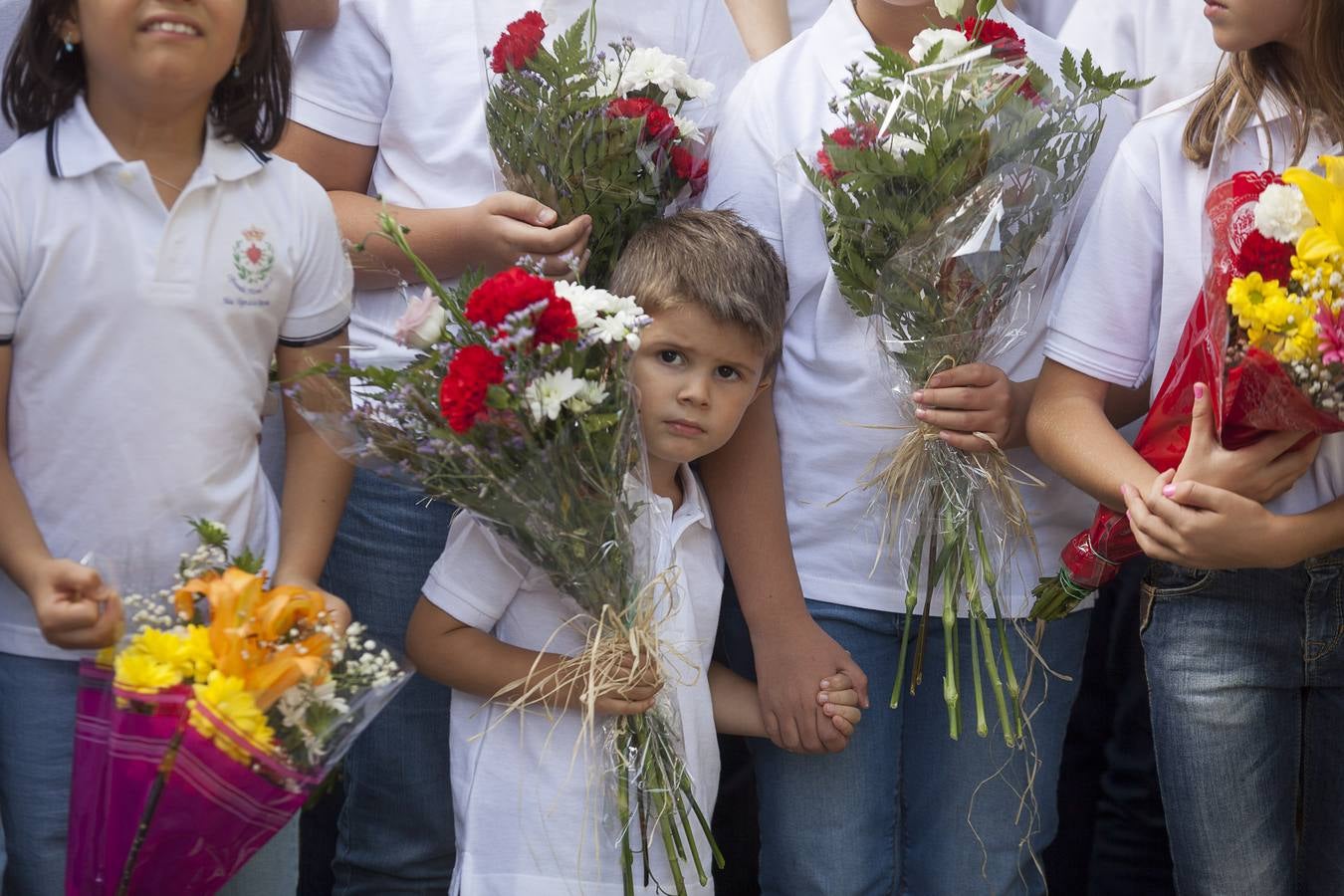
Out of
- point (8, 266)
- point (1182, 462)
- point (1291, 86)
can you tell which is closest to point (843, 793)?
point (1182, 462)

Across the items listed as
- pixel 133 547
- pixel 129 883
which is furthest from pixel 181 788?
pixel 133 547

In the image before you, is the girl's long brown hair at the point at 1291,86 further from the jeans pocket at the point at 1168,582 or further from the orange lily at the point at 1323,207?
the jeans pocket at the point at 1168,582

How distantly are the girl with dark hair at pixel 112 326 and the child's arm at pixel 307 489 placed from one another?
0.03 meters

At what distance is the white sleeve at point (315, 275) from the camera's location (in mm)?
2246

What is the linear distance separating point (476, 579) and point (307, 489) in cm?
30

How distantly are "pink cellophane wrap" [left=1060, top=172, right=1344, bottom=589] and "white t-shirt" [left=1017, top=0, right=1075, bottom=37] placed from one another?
1.25m

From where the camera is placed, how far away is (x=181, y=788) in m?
1.78

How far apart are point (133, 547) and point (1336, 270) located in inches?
65.7

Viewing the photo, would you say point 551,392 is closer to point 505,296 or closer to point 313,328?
point 505,296

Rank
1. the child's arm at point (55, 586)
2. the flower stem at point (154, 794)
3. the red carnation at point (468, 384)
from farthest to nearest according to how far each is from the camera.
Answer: the red carnation at point (468, 384), the child's arm at point (55, 586), the flower stem at point (154, 794)

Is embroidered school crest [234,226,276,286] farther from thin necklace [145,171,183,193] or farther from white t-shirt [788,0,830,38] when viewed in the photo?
white t-shirt [788,0,830,38]

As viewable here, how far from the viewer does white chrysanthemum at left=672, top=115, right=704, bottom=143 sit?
252 centimetres

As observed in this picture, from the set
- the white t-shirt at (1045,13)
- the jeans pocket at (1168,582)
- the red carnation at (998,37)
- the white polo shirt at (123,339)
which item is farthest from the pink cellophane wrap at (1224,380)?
the white polo shirt at (123,339)

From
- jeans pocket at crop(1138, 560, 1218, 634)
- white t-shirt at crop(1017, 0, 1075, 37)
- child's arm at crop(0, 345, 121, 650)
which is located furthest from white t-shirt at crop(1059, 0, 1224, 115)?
child's arm at crop(0, 345, 121, 650)
